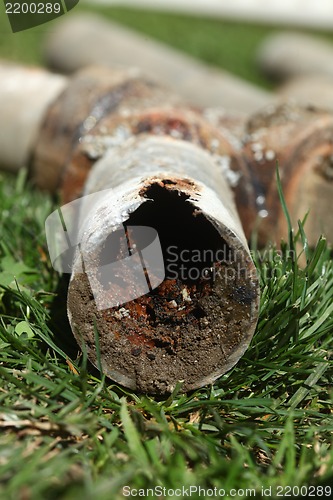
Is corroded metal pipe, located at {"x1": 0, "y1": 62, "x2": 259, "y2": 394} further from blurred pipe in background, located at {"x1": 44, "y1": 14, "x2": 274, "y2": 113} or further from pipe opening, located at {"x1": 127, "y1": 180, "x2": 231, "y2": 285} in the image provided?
blurred pipe in background, located at {"x1": 44, "y1": 14, "x2": 274, "y2": 113}

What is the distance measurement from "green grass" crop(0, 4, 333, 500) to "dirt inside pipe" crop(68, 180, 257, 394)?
0.23 ft

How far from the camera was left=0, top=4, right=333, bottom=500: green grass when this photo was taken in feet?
4.26

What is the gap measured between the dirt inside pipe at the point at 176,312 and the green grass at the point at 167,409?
72 millimetres

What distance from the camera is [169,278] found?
167cm

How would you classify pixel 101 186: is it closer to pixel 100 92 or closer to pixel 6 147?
pixel 100 92

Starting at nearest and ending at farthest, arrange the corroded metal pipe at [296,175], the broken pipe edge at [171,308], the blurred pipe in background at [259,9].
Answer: the broken pipe edge at [171,308]
the corroded metal pipe at [296,175]
the blurred pipe in background at [259,9]

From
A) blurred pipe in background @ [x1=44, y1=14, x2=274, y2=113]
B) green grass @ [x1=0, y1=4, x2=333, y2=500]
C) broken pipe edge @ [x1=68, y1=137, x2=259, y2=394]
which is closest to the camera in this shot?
green grass @ [x1=0, y1=4, x2=333, y2=500]

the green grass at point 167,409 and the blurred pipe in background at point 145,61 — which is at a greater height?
the blurred pipe in background at point 145,61

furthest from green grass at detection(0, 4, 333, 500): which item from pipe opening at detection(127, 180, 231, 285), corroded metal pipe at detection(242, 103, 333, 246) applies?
corroded metal pipe at detection(242, 103, 333, 246)

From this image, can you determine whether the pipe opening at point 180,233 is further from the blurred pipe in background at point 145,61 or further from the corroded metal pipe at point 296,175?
the blurred pipe in background at point 145,61

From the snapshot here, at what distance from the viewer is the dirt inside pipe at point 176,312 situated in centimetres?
157

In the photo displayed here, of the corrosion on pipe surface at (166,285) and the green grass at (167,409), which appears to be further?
the corrosion on pipe surface at (166,285)

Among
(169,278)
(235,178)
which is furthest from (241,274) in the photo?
(235,178)

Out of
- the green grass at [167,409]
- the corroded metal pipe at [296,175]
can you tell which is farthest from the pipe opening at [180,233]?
the corroded metal pipe at [296,175]
